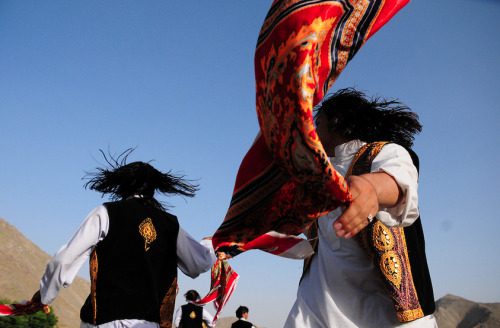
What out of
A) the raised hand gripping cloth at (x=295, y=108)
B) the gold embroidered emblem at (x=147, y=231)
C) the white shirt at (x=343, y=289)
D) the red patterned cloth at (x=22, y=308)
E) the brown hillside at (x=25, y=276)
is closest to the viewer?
the raised hand gripping cloth at (x=295, y=108)

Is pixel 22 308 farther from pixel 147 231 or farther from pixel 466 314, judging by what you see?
pixel 466 314

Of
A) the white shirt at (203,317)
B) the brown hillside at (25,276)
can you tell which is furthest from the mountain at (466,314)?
the white shirt at (203,317)

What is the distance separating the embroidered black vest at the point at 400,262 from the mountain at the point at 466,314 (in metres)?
34.2

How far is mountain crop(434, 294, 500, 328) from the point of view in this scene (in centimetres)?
3328

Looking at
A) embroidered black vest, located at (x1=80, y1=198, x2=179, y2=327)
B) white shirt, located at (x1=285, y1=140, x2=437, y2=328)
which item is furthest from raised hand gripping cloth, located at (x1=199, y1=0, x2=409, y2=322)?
embroidered black vest, located at (x1=80, y1=198, x2=179, y2=327)

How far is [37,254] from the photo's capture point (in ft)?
148

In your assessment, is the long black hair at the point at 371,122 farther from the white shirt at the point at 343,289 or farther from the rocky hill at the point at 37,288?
the rocky hill at the point at 37,288

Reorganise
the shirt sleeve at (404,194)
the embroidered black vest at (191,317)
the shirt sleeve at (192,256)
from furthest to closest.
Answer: the embroidered black vest at (191,317)
the shirt sleeve at (192,256)
the shirt sleeve at (404,194)

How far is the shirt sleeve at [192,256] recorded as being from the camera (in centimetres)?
423

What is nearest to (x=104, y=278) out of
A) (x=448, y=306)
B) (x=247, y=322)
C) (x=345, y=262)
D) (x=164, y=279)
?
(x=164, y=279)

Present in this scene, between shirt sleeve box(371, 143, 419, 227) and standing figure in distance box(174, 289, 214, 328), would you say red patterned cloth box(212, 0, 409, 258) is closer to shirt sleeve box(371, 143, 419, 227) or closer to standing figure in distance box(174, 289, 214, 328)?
shirt sleeve box(371, 143, 419, 227)

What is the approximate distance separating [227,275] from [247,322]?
204 inches

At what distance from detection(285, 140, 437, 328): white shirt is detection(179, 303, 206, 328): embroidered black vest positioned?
643 cm

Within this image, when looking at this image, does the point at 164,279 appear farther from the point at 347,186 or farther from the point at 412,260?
the point at 347,186
